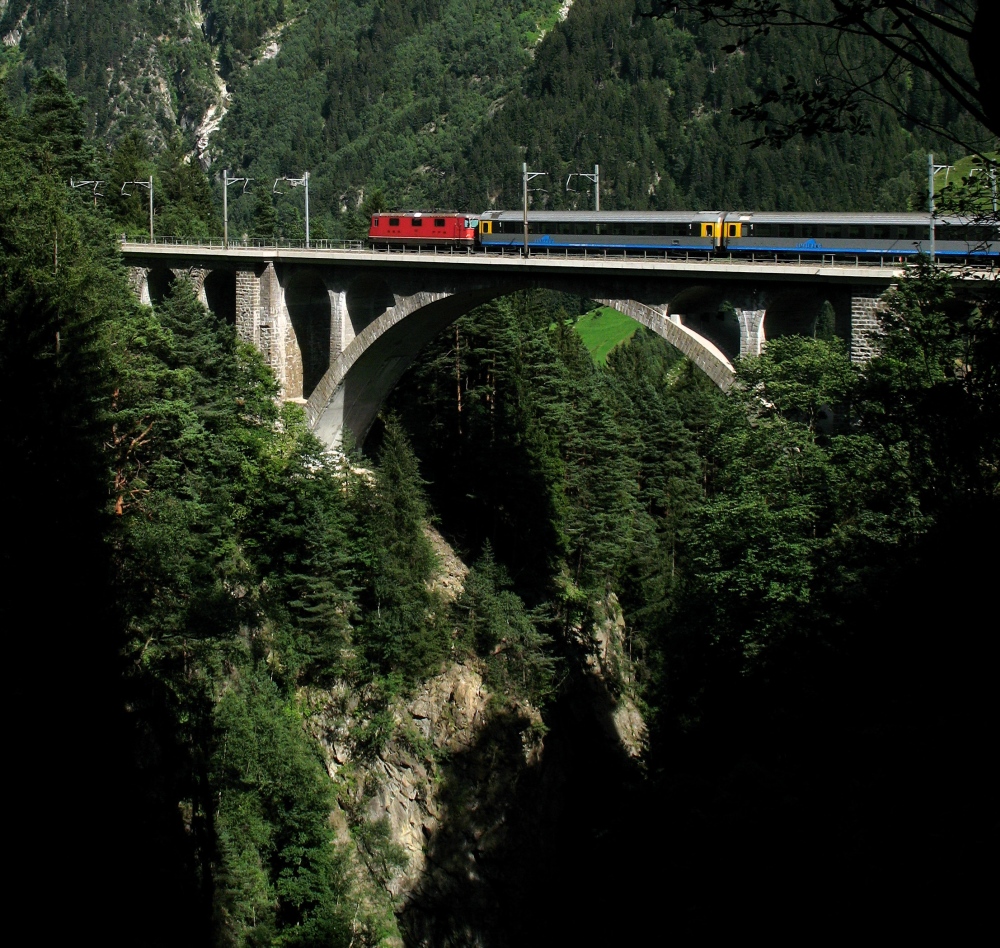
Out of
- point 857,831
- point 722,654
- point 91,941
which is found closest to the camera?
point 857,831

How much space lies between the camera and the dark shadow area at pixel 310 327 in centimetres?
4228

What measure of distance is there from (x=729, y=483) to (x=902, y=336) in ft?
19.3

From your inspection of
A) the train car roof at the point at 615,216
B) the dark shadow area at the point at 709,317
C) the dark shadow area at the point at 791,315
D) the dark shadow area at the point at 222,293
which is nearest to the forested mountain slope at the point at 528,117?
the dark shadow area at the point at 222,293

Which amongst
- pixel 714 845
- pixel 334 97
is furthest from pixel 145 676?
pixel 334 97

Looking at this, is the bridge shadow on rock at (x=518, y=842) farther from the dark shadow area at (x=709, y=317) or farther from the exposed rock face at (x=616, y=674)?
the dark shadow area at (x=709, y=317)

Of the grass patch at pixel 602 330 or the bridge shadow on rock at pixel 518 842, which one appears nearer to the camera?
the bridge shadow on rock at pixel 518 842

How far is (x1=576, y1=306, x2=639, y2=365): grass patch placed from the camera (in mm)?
98875

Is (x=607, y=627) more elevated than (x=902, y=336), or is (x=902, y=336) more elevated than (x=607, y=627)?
(x=902, y=336)

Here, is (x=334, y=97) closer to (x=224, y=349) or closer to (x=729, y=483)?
(x=224, y=349)


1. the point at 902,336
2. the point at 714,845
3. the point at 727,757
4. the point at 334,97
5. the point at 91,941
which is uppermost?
the point at 334,97

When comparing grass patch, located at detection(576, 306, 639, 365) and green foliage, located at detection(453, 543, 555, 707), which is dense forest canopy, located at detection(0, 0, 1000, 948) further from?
grass patch, located at detection(576, 306, 639, 365)

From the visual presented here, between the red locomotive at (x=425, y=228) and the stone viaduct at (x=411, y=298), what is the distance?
317 centimetres

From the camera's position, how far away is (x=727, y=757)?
22344 mm

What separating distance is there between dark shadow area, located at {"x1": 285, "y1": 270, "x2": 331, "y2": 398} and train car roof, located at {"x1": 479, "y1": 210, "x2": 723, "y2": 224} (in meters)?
7.50
